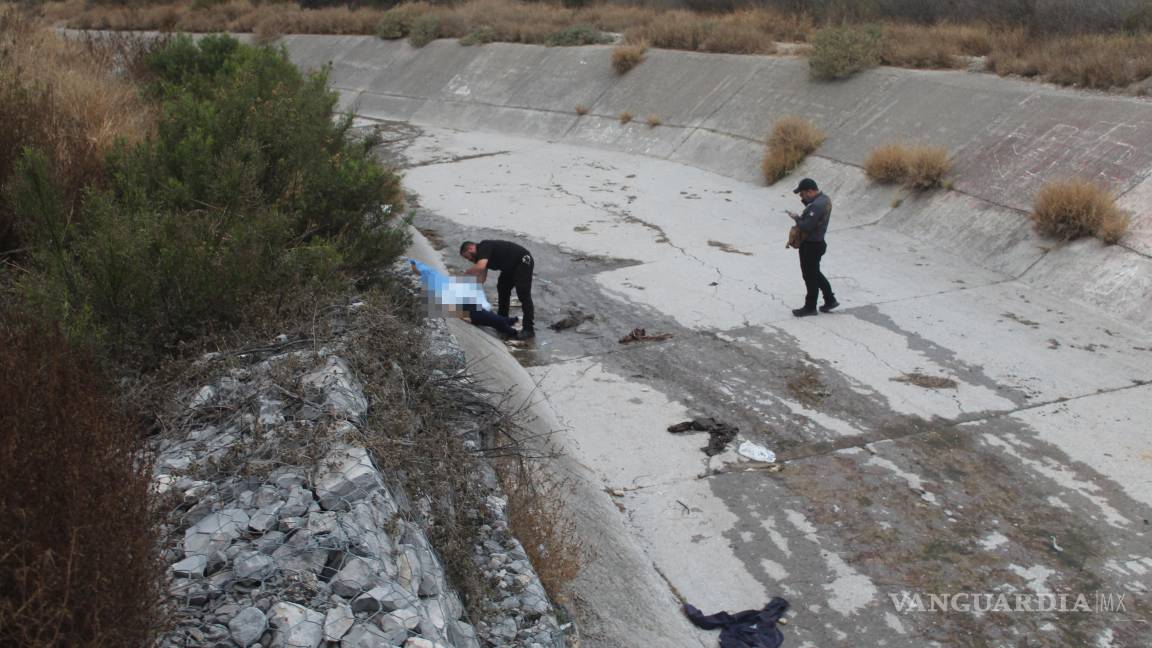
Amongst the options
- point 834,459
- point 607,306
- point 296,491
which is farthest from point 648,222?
point 296,491

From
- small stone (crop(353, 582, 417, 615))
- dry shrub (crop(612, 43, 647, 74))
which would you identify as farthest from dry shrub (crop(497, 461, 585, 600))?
dry shrub (crop(612, 43, 647, 74))

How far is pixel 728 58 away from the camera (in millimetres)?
19297

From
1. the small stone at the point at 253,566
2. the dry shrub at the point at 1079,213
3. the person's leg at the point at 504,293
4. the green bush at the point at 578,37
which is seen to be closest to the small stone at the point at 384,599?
the small stone at the point at 253,566

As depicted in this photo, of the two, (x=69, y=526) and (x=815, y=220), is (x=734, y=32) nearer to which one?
(x=815, y=220)

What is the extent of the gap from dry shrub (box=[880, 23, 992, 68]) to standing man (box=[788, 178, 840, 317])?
736cm

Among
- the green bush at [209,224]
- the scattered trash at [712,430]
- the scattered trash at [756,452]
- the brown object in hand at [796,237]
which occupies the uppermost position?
the green bush at [209,224]

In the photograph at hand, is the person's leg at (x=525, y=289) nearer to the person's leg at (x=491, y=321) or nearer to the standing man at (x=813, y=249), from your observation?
the person's leg at (x=491, y=321)

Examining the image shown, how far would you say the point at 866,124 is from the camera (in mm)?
14898

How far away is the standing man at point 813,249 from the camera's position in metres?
9.70

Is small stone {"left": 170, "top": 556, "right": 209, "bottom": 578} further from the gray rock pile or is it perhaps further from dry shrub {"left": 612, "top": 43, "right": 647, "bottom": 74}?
dry shrub {"left": 612, "top": 43, "right": 647, "bottom": 74}

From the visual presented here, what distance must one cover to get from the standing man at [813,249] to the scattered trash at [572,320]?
212cm

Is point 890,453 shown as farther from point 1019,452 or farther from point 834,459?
point 1019,452

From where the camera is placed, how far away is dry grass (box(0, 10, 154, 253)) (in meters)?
7.52

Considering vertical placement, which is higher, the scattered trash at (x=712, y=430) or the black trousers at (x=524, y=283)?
the black trousers at (x=524, y=283)
